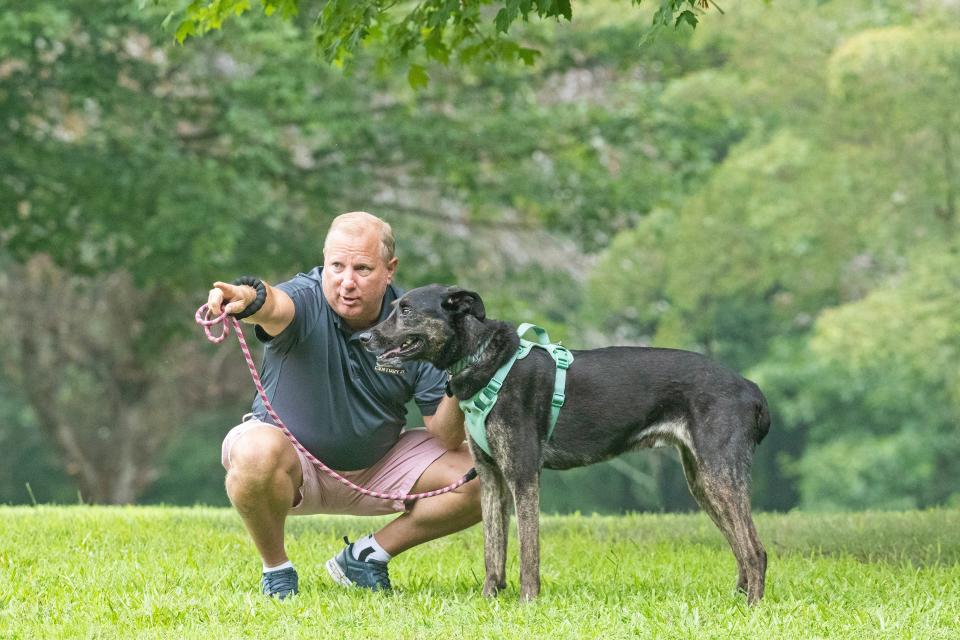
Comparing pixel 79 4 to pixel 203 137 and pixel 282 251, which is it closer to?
pixel 203 137

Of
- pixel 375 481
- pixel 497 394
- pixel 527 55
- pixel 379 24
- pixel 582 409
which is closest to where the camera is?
pixel 497 394

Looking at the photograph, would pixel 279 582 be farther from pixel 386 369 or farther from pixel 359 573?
pixel 386 369

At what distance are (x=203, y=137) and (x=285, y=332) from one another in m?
11.6

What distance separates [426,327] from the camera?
513cm

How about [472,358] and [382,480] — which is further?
[382,480]

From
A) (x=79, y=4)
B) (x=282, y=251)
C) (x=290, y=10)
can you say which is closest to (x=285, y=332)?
(x=290, y=10)

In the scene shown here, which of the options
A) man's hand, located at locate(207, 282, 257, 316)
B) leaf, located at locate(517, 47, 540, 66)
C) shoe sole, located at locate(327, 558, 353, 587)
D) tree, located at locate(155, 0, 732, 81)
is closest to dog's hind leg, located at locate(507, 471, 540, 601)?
shoe sole, located at locate(327, 558, 353, 587)

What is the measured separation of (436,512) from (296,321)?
1.04 meters

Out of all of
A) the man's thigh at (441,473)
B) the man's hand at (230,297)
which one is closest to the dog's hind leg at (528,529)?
the man's thigh at (441,473)

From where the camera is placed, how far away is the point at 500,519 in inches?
212

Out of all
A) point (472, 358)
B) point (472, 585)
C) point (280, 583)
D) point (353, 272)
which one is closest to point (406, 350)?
point (472, 358)

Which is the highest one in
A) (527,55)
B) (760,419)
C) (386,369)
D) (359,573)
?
(527,55)

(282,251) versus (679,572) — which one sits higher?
(282,251)

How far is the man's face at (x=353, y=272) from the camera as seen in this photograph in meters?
5.45
